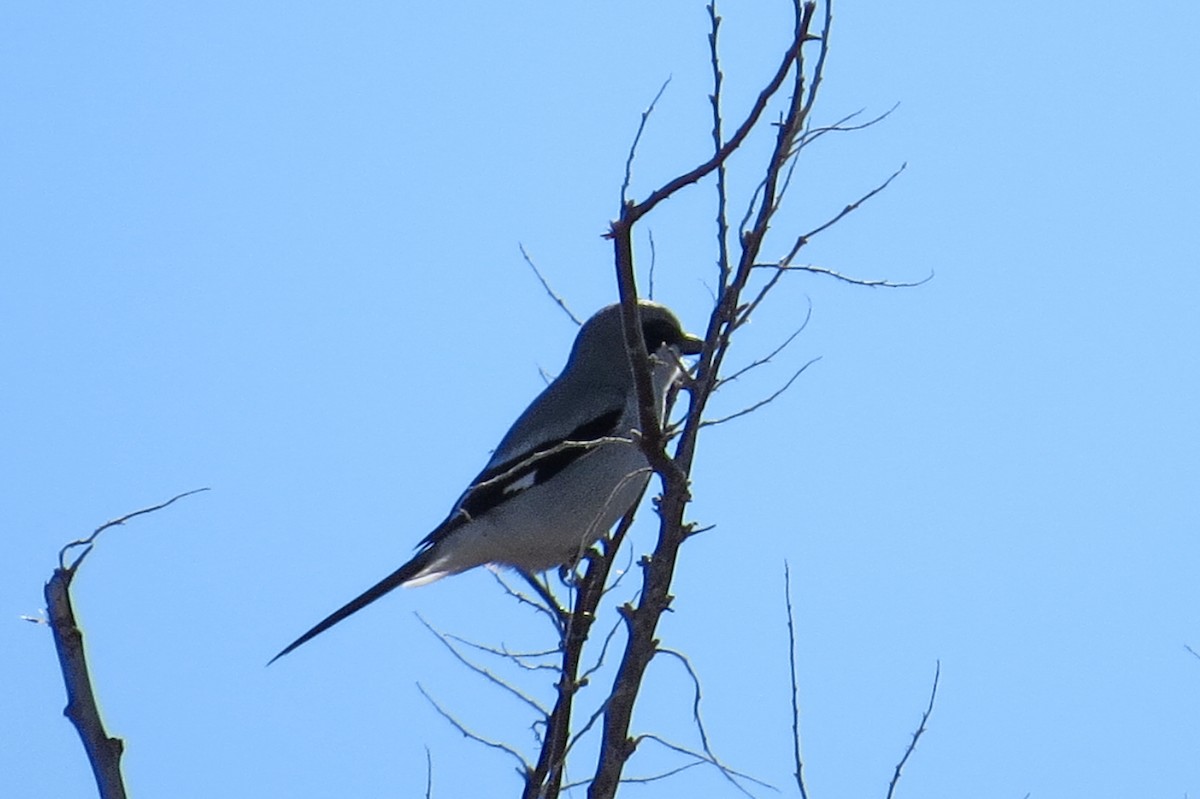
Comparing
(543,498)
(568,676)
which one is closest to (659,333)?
(543,498)

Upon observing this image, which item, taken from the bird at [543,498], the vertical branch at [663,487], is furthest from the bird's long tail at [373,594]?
the vertical branch at [663,487]

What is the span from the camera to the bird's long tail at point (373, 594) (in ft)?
18.9

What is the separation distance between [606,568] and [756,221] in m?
1.41

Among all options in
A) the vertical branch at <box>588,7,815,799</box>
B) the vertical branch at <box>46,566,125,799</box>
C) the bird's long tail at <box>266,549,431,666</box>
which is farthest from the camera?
the bird's long tail at <box>266,549,431,666</box>

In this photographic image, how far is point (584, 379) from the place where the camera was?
673cm

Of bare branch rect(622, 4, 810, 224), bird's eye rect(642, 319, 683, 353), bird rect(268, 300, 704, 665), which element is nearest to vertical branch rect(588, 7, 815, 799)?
bare branch rect(622, 4, 810, 224)

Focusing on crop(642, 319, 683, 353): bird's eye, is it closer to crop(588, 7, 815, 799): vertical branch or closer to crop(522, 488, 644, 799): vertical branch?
crop(522, 488, 644, 799): vertical branch

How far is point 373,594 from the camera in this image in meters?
5.99

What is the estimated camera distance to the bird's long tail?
5.75 metres

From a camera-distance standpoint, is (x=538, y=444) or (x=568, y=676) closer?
(x=568, y=676)

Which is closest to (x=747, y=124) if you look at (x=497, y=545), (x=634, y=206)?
(x=634, y=206)

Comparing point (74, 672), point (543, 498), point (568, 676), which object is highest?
point (543, 498)

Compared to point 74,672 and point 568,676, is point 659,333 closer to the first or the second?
point 568,676

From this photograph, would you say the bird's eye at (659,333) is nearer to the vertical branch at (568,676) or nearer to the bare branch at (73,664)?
the vertical branch at (568,676)
